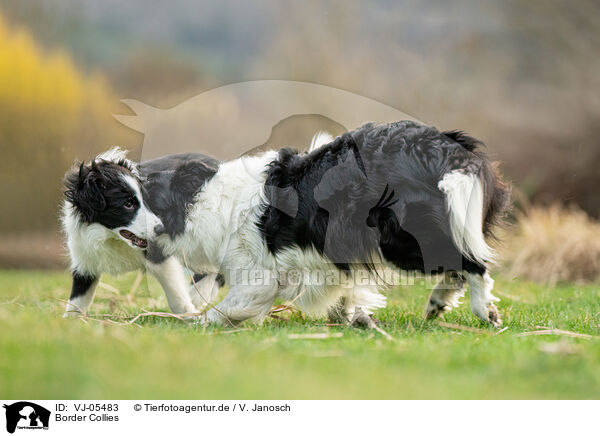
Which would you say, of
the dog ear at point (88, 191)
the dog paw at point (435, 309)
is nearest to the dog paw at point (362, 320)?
the dog paw at point (435, 309)

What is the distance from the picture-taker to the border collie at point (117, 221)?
3674mm

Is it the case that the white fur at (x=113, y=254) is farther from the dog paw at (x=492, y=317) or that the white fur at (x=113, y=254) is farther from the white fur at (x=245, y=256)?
the dog paw at (x=492, y=317)

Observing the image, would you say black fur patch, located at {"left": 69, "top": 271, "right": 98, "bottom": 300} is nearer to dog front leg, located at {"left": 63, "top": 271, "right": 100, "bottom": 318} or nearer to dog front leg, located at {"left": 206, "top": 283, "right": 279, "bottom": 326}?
dog front leg, located at {"left": 63, "top": 271, "right": 100, "bottom": 318}

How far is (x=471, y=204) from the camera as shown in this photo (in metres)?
3.37

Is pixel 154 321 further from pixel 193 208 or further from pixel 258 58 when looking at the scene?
pixel 258 58

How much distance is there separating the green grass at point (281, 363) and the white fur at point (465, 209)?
1.61 ft

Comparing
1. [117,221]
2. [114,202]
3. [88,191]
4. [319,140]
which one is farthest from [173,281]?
[319,140]

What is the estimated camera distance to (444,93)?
28.3 ft

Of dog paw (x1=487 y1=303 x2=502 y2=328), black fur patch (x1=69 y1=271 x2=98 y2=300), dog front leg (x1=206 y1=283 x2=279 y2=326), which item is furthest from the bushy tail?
black fur patch (x1=69 y1=271 x2=98 y2=300)

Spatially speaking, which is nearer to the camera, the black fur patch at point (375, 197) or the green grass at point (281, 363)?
the green grass at point (281, 363)

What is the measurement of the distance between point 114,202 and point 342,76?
5.13 m

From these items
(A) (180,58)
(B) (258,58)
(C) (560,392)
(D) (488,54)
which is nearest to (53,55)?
(A) (180,58)

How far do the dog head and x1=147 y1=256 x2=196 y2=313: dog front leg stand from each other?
0.76ft

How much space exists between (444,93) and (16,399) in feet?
25.1
